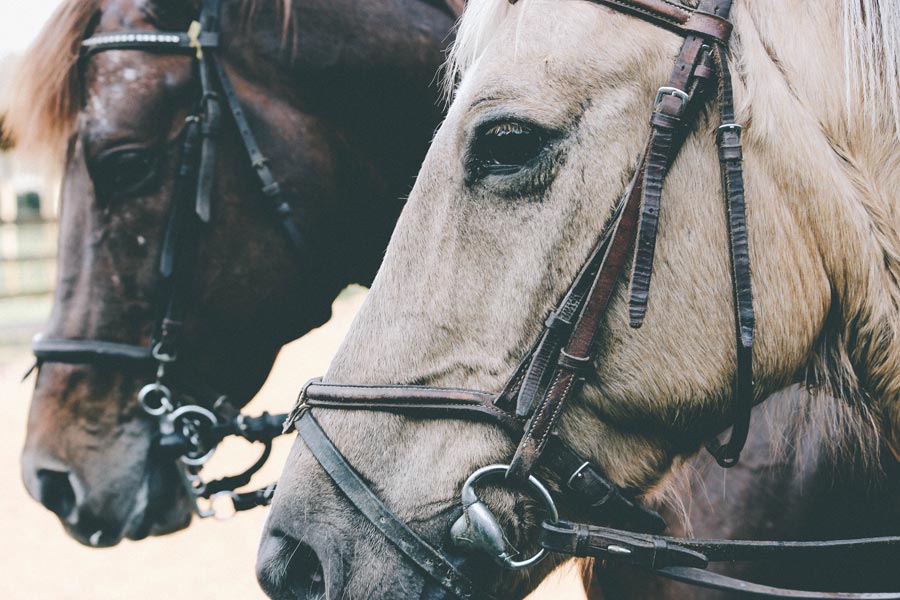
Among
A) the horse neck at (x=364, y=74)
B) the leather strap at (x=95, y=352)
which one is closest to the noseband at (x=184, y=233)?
the leather strap at (x=95, y=352)

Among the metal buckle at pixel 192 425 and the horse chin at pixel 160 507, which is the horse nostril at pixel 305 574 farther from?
the horse chin at pixel 160 507

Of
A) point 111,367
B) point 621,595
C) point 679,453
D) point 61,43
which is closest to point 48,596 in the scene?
point 111,367

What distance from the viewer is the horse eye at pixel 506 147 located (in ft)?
4.28

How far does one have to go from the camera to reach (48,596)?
5.02 metres

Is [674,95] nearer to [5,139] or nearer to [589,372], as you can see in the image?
[589,372]

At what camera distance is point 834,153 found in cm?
130

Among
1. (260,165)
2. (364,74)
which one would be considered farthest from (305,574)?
(364,74)

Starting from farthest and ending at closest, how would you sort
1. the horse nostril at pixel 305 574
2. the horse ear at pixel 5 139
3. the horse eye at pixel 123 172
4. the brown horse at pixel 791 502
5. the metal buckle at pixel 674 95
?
the horse ear at pixel 5 139 → the horse eye at pixel 123 172 → the brown horse at pixel 791 502 → the horse nostril at pixel 305 574 → the metal buckle at pixel 674 95

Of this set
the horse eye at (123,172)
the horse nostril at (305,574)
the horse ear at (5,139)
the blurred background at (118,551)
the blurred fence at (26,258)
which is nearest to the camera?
the horse nostril at (305,574)

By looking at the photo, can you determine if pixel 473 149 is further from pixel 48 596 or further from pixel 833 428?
pixel 48 596

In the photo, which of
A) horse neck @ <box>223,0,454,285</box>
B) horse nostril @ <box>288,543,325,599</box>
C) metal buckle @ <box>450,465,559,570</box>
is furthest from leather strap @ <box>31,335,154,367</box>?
metal buckle @ <box>450,465,559,570</box>

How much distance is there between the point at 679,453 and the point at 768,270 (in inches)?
14.9

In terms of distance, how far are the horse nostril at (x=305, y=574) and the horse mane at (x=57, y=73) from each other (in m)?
1.63

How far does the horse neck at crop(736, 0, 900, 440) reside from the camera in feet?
4.18
